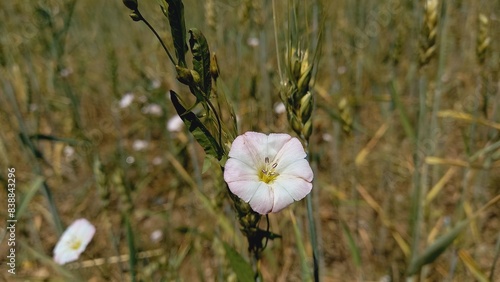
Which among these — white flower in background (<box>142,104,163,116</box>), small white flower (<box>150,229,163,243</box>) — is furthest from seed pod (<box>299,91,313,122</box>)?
white flower in background (<box>142,104,163,116</box>)

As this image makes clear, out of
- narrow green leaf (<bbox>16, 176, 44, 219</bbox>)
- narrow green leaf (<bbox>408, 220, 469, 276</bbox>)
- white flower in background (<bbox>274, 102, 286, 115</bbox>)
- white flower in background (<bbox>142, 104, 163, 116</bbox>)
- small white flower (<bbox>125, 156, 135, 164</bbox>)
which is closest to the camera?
narrow green leaf (<bbox>408, 220, 469, 276</bbox>)

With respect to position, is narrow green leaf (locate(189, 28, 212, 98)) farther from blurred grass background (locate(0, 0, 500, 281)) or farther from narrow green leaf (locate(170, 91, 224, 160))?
blurred grass background (locate(0, 0, 500, 281))

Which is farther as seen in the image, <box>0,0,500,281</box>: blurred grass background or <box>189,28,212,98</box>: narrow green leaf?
<box>0,0,500,281</box>: blurred grass background

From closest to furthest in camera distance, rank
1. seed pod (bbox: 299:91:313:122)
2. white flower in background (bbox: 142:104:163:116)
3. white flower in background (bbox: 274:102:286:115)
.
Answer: seed pod (bbox: 299:91:313:122)
white flower in background (bbox: 274:102:286:115)
white flower in background (bbox: 142:104:163:116)

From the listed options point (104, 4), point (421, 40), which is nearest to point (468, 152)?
point (421, 40)

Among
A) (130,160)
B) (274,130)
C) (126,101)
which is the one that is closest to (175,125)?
(130,160)

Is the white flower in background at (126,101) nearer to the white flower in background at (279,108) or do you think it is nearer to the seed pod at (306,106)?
the white flower in background at (279,108)

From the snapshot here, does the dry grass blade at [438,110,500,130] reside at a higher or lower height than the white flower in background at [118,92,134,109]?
higher
